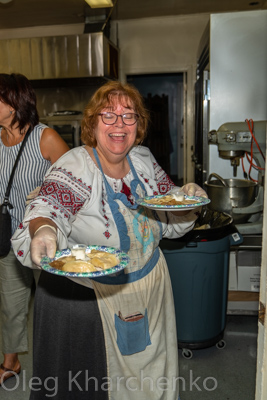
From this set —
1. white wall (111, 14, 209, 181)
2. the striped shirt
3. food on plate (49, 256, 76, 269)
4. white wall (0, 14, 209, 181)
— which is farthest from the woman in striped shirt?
white wall (111, 14, 209, 181)

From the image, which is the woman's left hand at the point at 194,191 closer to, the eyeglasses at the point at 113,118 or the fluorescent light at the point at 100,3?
the eyeglasses at the point at 113,118

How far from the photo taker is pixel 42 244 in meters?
1.12

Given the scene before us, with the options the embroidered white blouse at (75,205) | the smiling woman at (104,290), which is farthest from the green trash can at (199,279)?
the embroidered white blouse at (75,205)

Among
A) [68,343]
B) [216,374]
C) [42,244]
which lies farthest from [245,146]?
[42,244]

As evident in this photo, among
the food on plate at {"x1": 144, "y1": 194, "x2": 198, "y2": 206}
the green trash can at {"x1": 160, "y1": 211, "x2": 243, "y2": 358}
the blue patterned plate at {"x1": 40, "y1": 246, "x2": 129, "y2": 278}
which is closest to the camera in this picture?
the blue patterned plate at {"x1": 40, "y1": 246, "x2": 129, "y2": 278}

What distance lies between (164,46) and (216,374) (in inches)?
186

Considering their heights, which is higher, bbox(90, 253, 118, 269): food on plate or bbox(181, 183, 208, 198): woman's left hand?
bbox(181, 183, 208, 198): woman's left hand

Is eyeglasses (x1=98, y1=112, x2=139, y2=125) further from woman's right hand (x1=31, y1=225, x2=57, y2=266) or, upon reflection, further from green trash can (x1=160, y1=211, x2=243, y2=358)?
green trash can (x1=160, y1=211, x2=243, y2=358)

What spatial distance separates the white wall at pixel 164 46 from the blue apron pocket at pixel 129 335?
180 inches

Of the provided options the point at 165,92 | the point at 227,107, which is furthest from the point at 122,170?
the point at 165,92

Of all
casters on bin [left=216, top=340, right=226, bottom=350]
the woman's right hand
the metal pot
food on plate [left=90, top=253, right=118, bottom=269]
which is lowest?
casters on bin [left=216, top=340, right=226, bottom=350]

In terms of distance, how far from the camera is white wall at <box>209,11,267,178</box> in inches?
117

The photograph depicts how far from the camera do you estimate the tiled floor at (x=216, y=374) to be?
7.41 feet

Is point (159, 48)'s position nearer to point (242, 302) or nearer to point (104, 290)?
point (242, 302)
